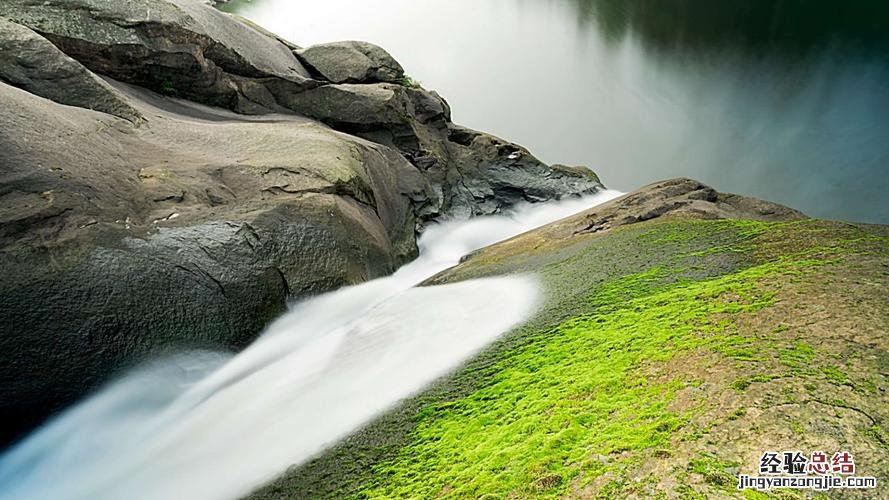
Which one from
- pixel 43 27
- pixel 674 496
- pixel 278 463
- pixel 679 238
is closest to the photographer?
pixel 674 496

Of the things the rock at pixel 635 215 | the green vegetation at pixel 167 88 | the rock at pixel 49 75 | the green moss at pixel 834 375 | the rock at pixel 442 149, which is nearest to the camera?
the green moss at pixel 834 375

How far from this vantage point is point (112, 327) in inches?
361

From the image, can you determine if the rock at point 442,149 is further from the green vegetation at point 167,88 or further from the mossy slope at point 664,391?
the mossy slope at point 664,391

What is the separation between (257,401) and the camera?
9.13 m

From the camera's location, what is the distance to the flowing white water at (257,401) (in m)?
7.59

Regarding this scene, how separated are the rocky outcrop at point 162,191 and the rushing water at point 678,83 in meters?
26.4

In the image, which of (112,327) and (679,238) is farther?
(679,238)

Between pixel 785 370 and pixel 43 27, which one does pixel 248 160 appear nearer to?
pixel 43 27

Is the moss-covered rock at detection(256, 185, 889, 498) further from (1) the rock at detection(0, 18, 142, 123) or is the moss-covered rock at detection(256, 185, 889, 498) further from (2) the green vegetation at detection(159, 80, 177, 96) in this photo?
(2) the green vegetation at detection(159, 80, 177, 96)

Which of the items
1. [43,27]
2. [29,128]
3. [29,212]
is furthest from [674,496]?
[43,27]

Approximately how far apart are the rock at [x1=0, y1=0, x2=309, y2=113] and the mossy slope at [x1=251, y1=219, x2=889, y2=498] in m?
12.3

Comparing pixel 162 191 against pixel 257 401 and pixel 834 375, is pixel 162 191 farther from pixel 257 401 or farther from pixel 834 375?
pixel 834 375

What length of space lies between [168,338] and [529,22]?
2946 inches

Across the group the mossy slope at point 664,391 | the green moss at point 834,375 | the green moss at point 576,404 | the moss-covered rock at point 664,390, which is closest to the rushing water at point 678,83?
the moss-covered rock at point 664,390
